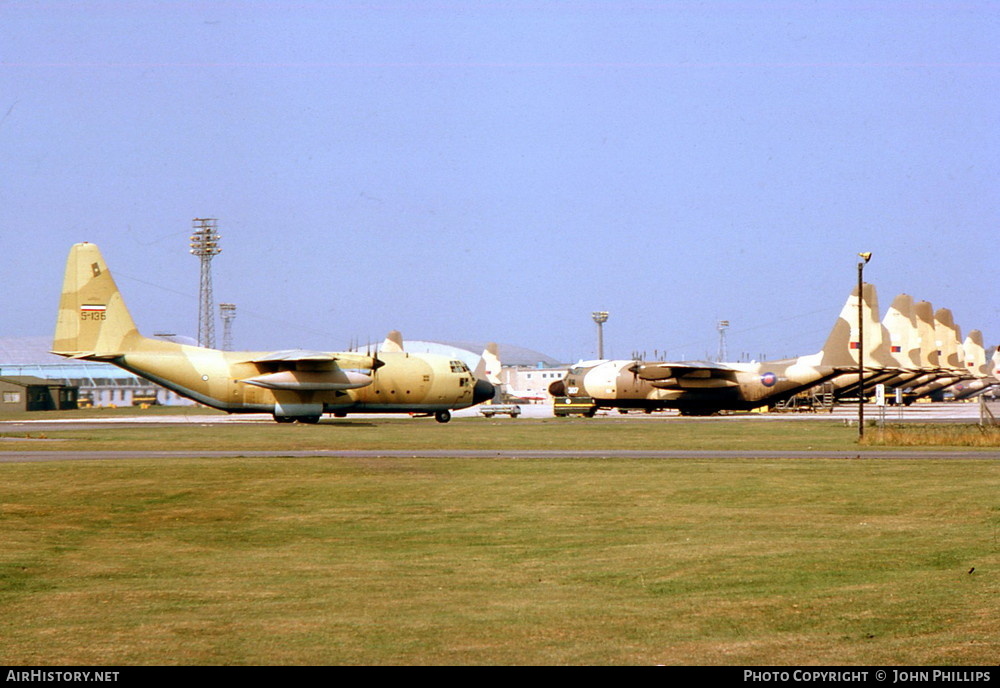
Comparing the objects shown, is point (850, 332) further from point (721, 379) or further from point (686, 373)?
point (686, 373)

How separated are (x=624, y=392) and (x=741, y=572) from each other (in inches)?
2664

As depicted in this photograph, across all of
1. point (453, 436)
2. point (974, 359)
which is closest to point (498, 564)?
point (453, 436)

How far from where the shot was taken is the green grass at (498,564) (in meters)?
11.8

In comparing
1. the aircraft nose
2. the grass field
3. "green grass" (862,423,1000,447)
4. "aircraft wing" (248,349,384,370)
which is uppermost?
"aircraft wing" (248,349,384,370)

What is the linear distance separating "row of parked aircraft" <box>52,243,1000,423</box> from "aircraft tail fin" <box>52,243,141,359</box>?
0.18 feet

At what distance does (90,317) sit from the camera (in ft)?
206

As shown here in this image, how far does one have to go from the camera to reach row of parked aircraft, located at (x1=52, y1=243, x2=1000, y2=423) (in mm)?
63312

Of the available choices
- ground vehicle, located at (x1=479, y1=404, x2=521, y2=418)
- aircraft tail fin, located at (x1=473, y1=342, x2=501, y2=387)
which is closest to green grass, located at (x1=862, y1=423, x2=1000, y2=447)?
ground vehicle, located at (x1=479, y1=404, x2=521, y2=418)

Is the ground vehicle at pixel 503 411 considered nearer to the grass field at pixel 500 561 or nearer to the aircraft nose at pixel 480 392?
the aircraft nose at pixel 480 392

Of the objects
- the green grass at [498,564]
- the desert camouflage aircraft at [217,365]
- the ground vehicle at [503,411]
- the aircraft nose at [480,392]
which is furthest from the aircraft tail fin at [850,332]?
the green grass at [498,564]

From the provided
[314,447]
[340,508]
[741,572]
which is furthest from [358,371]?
[741,572]

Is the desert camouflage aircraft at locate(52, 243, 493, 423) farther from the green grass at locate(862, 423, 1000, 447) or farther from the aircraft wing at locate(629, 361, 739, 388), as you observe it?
the green grass at locate(862, 423, 1000, 447)
